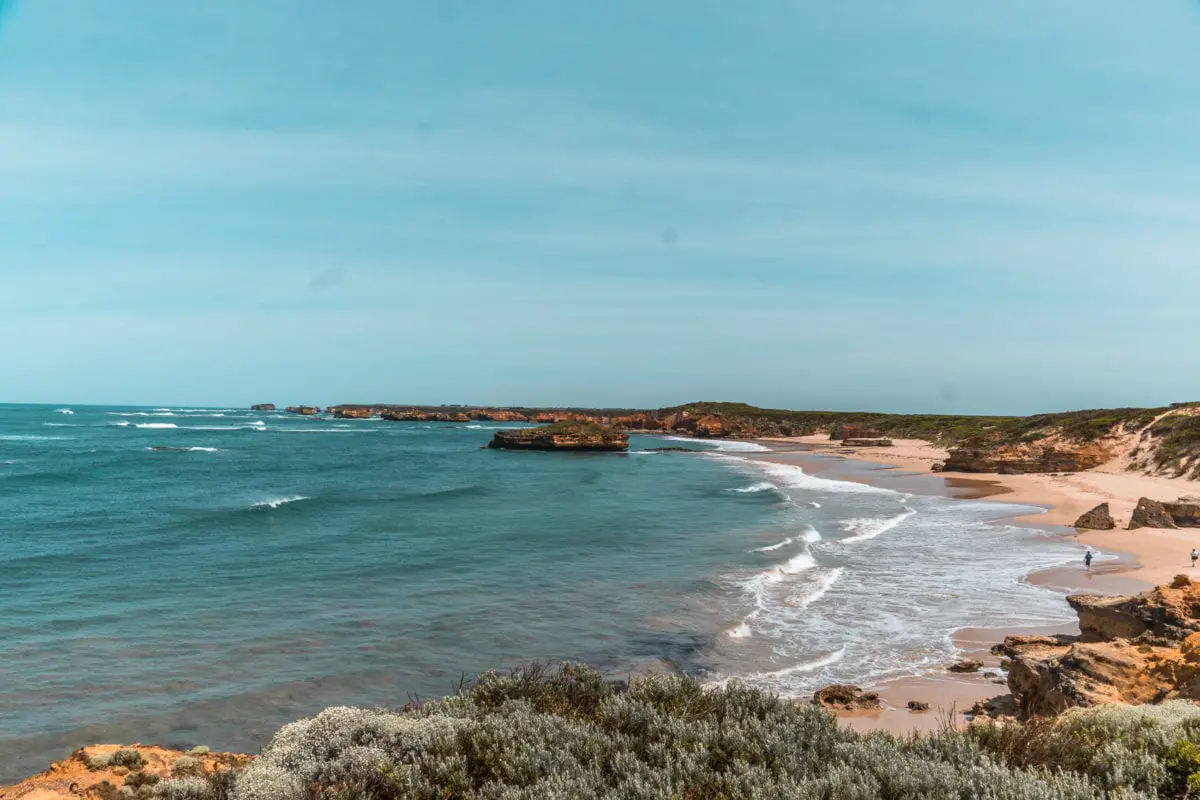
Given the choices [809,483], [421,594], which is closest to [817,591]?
[421,594]

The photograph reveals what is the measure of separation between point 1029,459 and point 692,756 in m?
52.6

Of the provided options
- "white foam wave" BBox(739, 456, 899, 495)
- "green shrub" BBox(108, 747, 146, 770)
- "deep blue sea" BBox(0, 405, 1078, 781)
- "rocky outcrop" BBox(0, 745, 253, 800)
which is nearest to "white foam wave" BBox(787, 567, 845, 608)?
"deep blue sea" BBox(0, 405, 1078, 781)

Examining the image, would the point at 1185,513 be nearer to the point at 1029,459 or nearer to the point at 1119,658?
the point at 1119,658

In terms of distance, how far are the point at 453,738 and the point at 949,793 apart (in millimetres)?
3456

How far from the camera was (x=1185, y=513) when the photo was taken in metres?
24.7

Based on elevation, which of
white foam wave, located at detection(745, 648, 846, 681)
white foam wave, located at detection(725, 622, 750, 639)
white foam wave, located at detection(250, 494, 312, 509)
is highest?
white foam wave, located at detection(745, 648, 846, 681)

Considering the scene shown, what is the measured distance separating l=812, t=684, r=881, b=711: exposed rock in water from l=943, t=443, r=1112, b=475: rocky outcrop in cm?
4491

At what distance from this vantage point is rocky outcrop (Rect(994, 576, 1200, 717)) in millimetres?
7488

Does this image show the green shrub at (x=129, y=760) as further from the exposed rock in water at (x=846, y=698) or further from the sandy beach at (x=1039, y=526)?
the exposed rock in water at (x=846, y=698)

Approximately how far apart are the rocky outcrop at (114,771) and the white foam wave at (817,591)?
41.3ft

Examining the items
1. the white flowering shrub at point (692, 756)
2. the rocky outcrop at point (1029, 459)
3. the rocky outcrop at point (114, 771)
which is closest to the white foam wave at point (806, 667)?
the white flowering shrub at point (692, 756)

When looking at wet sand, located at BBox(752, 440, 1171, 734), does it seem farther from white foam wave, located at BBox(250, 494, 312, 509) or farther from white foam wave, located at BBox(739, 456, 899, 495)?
white foam wave, located at BBox(250, 494, 312, 509)

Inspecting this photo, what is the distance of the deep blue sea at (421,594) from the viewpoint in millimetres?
A: 10781

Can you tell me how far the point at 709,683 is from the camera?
1130cm
